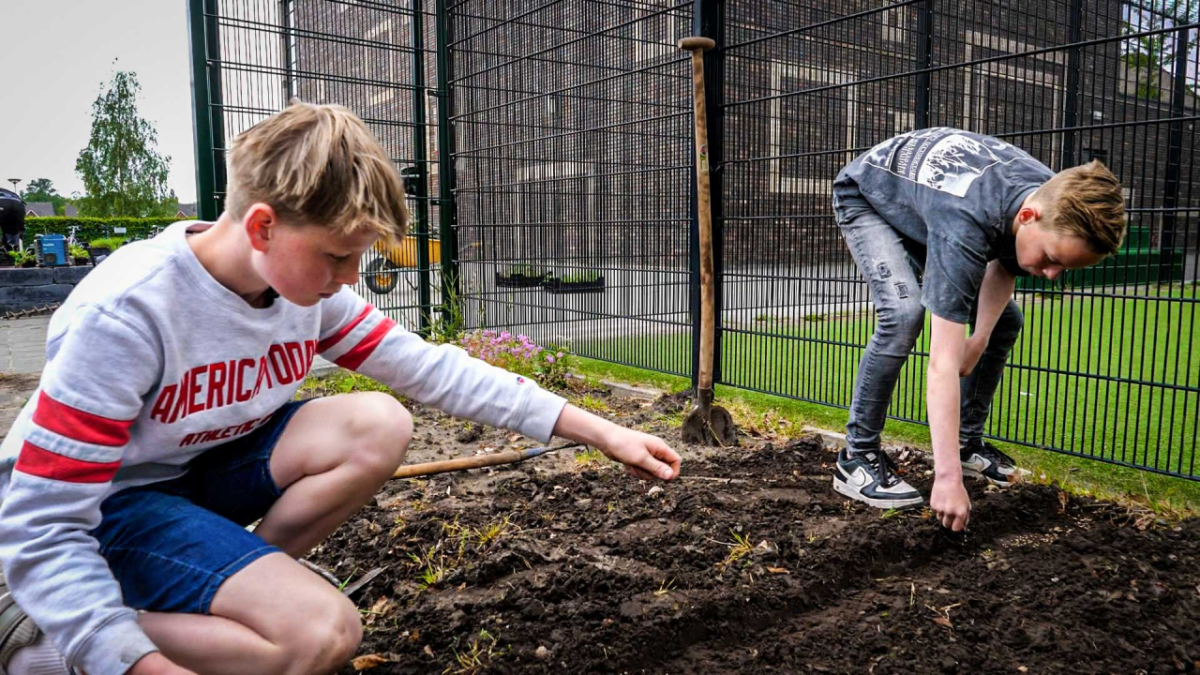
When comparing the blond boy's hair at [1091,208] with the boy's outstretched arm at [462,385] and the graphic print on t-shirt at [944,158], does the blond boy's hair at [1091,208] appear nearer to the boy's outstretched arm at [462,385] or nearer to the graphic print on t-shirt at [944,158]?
the graphic print on t-shirt at [944,158]

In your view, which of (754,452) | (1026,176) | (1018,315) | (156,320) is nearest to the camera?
(156,320)

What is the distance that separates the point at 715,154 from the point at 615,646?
2.96 m

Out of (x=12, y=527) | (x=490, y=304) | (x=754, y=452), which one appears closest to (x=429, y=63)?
(x=490, y=304)

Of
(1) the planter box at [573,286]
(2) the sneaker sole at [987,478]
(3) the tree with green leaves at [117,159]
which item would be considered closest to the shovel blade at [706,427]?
(2) the sneaker sole at [987,478]

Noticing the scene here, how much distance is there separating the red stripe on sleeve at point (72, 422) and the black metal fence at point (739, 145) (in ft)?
9.64

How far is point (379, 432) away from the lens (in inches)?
72.3

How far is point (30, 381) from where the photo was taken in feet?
19.0

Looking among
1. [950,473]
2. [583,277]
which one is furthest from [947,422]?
[583,277]

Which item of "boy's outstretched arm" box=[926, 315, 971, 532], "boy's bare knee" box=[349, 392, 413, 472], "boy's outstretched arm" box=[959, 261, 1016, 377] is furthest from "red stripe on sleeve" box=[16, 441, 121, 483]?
"boy's outstretched arm" box=[959, 261, 1016, 377]

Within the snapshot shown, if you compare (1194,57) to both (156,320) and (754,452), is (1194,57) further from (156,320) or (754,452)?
(156,320)

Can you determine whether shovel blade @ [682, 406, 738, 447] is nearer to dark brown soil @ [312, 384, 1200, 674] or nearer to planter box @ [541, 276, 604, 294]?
dark brown soil @ [312, 384, 1200, 674]

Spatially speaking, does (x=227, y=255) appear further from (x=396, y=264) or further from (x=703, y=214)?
(x=396, y=264)

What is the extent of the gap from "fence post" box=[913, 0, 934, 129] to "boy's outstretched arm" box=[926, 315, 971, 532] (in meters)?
1.44

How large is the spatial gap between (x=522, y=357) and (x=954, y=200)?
308 cm
